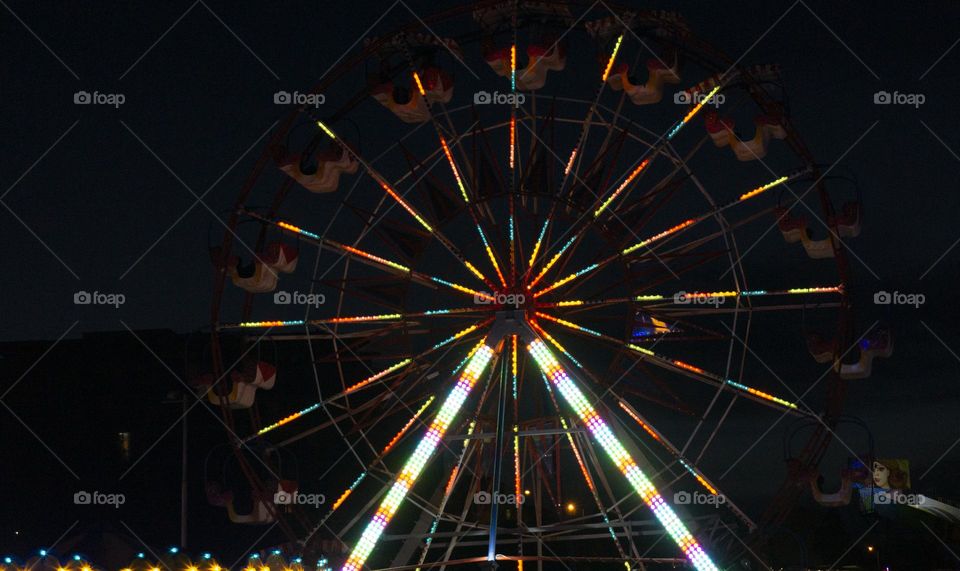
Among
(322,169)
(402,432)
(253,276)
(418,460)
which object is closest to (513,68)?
(322,169)

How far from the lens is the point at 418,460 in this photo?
17.5m

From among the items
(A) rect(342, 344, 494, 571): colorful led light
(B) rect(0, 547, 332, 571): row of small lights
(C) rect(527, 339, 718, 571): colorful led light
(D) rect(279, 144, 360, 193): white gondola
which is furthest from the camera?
(D) rect(279, 144, 360, 193): white gondola

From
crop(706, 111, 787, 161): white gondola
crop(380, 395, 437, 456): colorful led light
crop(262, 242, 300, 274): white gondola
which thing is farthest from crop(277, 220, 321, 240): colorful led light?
crop(706, 111, 787, 161): white gondola

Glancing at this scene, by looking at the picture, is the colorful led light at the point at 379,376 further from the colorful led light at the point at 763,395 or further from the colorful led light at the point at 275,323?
the colorful led light at the point at 763,395

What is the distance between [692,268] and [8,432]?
2400 cm

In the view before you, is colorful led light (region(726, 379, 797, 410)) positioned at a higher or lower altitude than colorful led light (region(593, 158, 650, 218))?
lower

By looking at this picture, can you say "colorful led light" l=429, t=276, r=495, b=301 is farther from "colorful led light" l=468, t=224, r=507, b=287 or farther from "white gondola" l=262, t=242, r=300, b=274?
"white gondola" l=262, t=242, r=300, b=274

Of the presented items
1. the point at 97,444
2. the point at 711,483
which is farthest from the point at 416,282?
the point at 97,444

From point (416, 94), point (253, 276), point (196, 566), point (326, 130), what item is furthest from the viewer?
point (326, 130)

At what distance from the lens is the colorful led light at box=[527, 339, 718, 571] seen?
16688 mm

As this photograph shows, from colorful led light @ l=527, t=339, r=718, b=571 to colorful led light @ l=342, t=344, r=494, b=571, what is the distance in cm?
78

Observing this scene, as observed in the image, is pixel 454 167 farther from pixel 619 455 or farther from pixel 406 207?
pixel 619 455

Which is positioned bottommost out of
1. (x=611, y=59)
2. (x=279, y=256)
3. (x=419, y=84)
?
(x=279, y=256)

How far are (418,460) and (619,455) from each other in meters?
2.62
